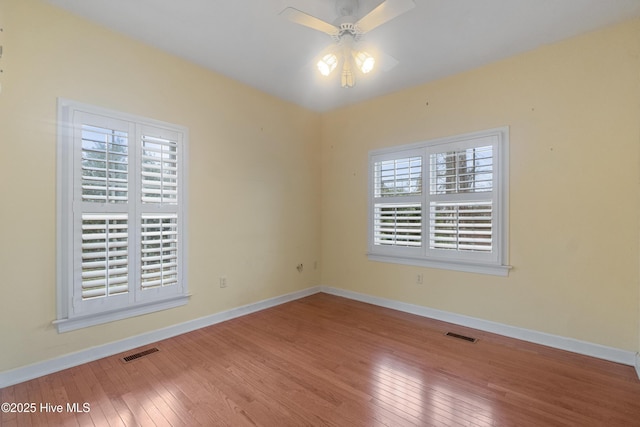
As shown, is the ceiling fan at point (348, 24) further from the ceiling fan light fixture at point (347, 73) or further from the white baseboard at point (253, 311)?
the white baseboard at point (253, 311)

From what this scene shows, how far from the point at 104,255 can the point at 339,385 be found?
2.26m

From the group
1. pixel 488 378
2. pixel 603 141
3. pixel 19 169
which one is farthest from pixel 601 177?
pixel 19 169

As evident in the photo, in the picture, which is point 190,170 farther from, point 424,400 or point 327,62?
point 424,400

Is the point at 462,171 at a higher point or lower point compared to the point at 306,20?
lower

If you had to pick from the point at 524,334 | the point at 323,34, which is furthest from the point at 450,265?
the point at 323,34

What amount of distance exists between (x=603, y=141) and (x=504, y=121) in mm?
814

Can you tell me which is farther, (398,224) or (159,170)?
(398,224)

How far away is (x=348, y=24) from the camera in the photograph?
86.0 inches

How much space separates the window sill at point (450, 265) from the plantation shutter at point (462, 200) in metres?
0.17

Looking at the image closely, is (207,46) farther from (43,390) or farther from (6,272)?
(43,390)

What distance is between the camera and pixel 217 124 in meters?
3.43

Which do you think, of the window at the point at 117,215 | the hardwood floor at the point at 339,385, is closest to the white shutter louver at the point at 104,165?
the window at the point at 117,215

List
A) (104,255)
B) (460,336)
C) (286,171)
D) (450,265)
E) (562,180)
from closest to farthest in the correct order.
Result: (104,255) < (562,180) < (460,336) < (450,265) < (286,171)

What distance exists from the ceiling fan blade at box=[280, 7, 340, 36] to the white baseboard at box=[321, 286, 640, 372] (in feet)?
10.4
